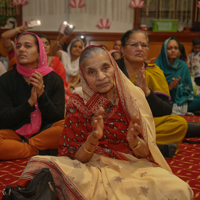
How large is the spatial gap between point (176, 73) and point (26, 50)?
2456 mm

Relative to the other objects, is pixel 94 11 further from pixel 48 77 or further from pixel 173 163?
pixel 173 163

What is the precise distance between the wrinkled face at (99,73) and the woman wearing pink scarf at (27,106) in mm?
770

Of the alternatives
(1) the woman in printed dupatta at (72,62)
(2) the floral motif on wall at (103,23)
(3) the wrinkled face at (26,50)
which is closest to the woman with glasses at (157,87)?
(3) the wrinkled face at (26,50)

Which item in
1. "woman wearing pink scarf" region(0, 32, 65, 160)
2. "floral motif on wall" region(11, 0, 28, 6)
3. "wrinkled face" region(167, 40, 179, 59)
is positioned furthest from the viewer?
"floral motif on wall" region(11, 0, 28, 6)

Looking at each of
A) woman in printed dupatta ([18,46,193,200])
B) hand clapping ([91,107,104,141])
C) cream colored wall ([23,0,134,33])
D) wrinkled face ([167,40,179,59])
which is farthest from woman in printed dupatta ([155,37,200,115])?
hand clapping ([91,107,104,141])

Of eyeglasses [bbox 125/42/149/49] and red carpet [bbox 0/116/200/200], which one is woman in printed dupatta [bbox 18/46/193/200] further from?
eyeglasses [bbox 125/42/149/49]

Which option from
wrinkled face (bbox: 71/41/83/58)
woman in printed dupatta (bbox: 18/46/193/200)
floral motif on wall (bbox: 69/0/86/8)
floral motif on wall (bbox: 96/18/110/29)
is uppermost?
floral motif on wall (bbox: 69/0/86/8)

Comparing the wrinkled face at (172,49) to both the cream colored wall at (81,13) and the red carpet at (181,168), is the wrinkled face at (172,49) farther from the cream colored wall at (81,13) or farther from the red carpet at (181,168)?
the cream colored wall at (81,13)

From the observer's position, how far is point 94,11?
6.41 m

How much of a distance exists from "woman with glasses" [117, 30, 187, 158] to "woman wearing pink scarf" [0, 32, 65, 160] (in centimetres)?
64

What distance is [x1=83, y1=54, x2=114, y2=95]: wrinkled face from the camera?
1449 mm

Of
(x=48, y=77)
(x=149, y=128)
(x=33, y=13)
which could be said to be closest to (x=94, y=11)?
(x=33, y=13)

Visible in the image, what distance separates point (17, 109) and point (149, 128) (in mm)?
1123

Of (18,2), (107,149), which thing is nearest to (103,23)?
(18,2)
